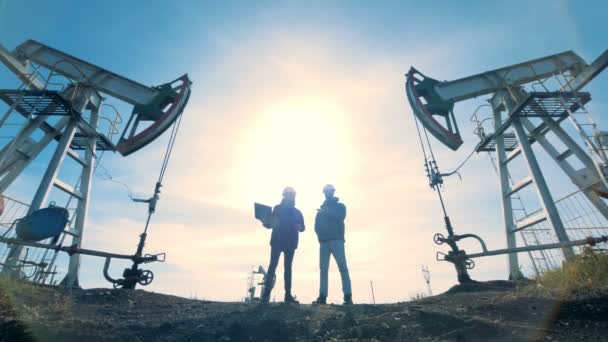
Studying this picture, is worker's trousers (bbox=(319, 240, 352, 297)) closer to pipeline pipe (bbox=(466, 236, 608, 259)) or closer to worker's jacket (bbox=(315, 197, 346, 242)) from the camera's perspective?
worker's jacket (bbox=(315, 197, 346, 242))

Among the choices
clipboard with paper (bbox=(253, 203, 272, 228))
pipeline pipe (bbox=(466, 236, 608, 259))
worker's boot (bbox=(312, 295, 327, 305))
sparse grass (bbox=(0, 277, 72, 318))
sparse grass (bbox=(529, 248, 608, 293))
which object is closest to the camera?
sparse grass (bbox=(0, 277, 72, 318))

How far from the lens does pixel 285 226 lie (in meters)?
5.96

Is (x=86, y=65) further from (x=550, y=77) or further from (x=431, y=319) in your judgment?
(x=550, y=77)

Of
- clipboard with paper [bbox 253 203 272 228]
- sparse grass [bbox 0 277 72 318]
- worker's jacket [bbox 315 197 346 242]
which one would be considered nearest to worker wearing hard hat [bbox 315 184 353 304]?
worker's jacket [bbox 315 197 346 242]

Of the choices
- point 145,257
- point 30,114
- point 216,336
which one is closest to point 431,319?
point 216,336

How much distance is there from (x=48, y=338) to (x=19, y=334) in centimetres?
31

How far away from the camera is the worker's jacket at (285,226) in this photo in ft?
19.4

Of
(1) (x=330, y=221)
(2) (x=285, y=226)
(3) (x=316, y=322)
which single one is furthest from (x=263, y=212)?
(3) (x=316, y=322)

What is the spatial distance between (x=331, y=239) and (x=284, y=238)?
95 centimetres

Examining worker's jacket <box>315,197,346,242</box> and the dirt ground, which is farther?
worker's jacket <box>315,197,346,242</box>

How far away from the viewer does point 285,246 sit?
5.89 metres

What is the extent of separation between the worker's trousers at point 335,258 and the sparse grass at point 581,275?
2.98 metres

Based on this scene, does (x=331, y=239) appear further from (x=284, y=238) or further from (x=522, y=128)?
(x=522, y=128)

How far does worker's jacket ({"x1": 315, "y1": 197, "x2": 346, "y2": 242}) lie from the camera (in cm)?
614
